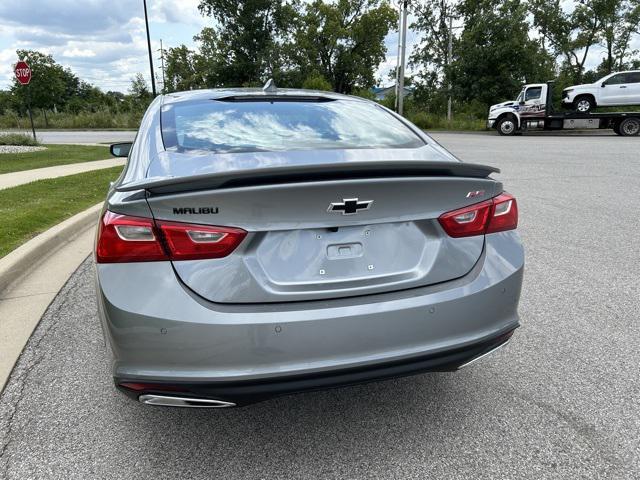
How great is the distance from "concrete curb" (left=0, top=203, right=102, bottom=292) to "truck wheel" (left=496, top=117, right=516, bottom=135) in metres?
24.1

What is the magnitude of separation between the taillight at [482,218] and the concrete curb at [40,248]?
376cm

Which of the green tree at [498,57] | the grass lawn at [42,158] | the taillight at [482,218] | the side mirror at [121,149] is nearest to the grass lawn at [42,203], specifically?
the side mirror at [121,149]

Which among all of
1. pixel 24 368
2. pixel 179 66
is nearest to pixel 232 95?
pixel 24 368

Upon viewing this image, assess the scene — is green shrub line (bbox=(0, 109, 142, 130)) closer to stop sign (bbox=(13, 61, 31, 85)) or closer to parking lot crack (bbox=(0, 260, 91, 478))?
stop sign (bbox=(13, 61, 31, 85))

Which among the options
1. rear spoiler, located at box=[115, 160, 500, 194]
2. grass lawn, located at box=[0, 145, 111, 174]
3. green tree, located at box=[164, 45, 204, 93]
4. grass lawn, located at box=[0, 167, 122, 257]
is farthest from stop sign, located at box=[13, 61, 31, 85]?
green tree, located at box=[164, 45, 204, 93]

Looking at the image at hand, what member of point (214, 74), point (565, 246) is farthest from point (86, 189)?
point (214, 74)

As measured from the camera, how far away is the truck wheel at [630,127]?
78.0ft

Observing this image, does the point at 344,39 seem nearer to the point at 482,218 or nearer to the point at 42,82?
the point at 42,82

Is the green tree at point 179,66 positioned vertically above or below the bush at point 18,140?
above

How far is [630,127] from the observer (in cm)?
2395

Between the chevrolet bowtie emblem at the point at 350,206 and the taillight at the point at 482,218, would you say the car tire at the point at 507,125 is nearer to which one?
the taillight at the point at 482,218

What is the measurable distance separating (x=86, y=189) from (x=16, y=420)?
688 centimetres

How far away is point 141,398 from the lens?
198 centimetres

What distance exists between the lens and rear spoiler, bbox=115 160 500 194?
1.84 meters
